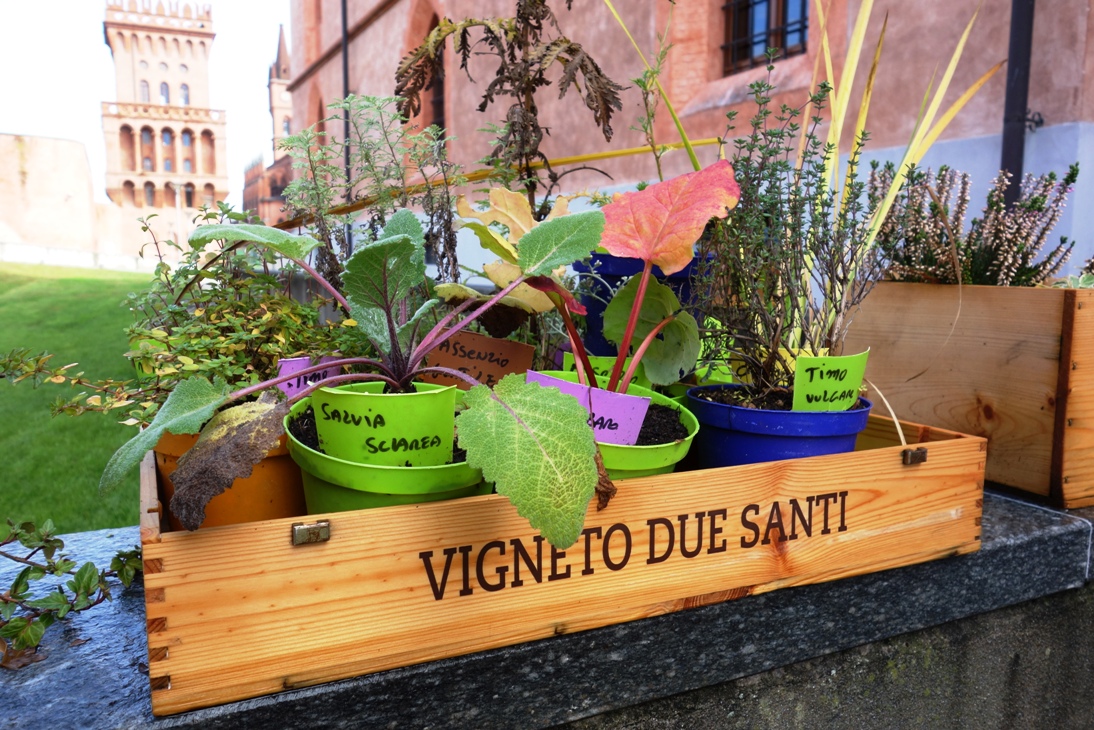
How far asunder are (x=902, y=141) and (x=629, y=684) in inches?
157

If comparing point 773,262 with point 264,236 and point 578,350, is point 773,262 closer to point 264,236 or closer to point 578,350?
point 578,350

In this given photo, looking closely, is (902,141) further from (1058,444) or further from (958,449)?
(958,449)

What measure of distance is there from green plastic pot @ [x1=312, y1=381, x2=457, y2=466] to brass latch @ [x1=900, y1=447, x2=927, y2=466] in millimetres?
659

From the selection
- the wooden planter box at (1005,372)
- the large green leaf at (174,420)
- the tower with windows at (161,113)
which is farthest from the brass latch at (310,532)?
the tower with windows at (161,113)

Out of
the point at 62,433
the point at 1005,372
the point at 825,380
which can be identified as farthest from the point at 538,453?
the point at 62,433

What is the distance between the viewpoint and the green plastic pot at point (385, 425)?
2.61 ft

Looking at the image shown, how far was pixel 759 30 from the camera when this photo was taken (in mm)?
5539

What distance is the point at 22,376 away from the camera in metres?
1.02

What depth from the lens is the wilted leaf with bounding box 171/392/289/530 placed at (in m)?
0.68

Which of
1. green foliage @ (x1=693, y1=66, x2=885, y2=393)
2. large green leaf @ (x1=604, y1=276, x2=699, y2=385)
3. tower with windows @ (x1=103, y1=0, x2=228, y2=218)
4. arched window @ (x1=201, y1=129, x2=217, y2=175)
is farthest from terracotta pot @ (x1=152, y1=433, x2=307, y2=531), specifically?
arched window @ (x1=201, y1=129, x2=217, y2=175)

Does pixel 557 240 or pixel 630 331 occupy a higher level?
pixel 557 240

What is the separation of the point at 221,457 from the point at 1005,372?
4.61ft

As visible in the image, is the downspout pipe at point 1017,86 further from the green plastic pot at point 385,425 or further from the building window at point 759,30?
the green plastic pot at point 385,425

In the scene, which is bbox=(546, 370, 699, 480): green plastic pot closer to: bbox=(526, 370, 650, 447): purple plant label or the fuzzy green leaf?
bbox=(526, 370, 650, 447): purple plant label
